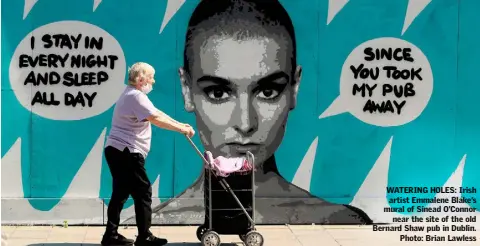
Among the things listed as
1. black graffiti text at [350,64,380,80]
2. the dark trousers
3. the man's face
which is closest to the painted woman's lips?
the man's face

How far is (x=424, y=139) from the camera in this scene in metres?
8.13

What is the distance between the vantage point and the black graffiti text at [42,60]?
25.1 feet

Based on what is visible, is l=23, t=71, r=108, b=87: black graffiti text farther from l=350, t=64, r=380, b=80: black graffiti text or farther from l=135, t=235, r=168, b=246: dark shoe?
l=350, t=64, r=380, b=80: black graffiti text

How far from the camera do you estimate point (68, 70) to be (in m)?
7.70

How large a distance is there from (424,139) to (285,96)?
5.63ft

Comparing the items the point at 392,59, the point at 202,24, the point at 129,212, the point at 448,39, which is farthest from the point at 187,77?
the point at 448,39

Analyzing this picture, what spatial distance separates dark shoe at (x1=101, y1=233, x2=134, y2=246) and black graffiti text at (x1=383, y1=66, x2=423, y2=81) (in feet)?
11.7

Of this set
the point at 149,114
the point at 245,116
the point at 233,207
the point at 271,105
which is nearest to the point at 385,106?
the point at 271,105

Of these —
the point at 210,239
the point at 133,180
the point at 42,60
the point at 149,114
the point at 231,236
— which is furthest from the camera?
the point at 42,60

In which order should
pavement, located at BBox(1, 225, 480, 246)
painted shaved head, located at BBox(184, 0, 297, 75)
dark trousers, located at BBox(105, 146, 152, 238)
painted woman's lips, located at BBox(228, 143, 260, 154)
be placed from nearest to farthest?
dark trousers, located at BBox(105, 146, 152, 238) < pavement, located at BBox(1, 225, 480, 246) < painted shaved head, located at BBox(184, 0, 297, 75) < painted woman's lips, located at BBox(228, 143, 260, 154)

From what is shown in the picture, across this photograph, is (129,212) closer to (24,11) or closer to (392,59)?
(24,11)

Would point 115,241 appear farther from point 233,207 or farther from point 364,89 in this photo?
point 364,89

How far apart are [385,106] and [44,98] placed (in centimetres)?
388

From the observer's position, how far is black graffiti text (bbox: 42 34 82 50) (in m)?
7.66
